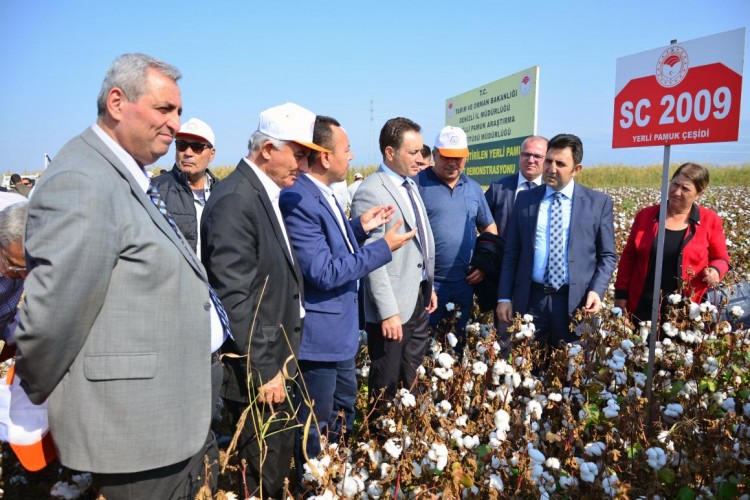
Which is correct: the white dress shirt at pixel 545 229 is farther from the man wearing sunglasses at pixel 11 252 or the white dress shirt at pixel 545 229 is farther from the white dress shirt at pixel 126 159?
the man wearing sunglasses at pixel 11 252

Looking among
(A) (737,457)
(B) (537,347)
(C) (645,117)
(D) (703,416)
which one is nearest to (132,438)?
(A) (737,457)

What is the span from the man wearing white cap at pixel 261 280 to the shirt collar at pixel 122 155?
488 millimetres

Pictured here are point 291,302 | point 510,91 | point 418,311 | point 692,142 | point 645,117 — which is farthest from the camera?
point 510,91

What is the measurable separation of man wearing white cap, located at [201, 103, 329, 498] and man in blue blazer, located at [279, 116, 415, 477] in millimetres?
175

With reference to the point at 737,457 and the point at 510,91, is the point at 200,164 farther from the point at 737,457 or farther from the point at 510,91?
the point at 510,91

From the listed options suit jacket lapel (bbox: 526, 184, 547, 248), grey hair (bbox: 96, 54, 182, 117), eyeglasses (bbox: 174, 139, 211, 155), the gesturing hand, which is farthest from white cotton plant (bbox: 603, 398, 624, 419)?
eyeglasses (bbox: 174, 139, 211, 155)

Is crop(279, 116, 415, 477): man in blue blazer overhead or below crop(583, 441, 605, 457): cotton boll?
overhead

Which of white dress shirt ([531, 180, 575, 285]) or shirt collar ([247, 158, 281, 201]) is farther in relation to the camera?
white dress shirt ([531, 180, 575, 285])

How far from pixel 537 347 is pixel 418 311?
89 centimetres

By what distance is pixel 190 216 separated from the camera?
436 centimetres

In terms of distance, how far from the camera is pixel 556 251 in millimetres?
3521

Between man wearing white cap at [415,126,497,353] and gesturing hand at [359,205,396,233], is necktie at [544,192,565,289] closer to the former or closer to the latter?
man wearing white cap at [415,126,497,353]

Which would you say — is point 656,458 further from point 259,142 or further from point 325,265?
point 259,142

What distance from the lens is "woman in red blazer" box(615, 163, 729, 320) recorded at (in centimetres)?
367
